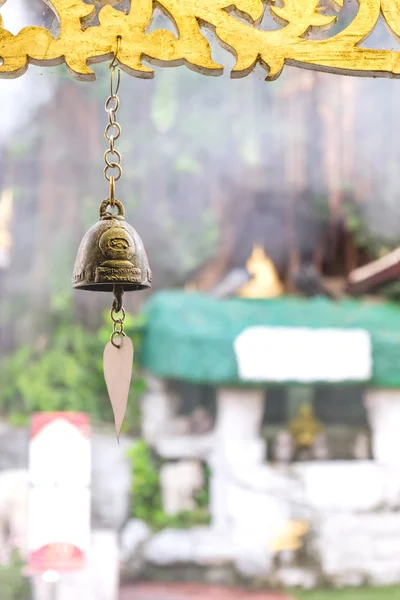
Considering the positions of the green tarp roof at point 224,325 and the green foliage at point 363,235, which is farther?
the green foliage at point 363,235

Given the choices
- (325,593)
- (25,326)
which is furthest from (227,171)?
(325,593)

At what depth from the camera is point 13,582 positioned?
6207mm

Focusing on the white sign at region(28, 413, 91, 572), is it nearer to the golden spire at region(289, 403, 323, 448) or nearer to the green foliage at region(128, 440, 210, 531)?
the green foliage at region(128, 440, 210, 531)

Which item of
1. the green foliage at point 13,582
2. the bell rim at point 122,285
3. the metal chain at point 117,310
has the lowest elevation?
the green foliage at point 13,582

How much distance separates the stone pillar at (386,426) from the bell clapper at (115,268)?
217 inches

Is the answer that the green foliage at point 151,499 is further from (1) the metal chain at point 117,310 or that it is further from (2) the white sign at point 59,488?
(1) the metal chain at point 117,310

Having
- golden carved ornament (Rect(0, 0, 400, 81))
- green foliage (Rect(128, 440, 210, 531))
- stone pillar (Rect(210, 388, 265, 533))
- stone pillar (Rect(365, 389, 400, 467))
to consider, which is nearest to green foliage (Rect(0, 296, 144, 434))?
green foliage (Rect(128, 440, 210, 531))

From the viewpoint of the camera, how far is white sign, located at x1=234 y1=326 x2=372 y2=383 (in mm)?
6609

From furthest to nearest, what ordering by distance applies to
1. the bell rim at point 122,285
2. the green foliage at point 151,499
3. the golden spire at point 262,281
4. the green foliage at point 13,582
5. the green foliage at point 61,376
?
the golden spire at point 262,281 → the green foliage at point 61,376 → the green foliage at point 151,499 → the green foliage at point 13,582 → the bell rim at point 122,285

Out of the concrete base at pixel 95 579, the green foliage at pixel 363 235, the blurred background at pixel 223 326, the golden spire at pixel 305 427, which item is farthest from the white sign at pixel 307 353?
the concrete base at pixel 95 579

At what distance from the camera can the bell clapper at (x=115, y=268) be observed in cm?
155

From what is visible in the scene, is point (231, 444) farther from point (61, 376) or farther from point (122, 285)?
point (122, 285)

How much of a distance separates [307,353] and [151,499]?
79.9 inches

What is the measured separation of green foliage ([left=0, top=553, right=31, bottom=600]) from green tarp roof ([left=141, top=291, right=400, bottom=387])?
2.11 meters
